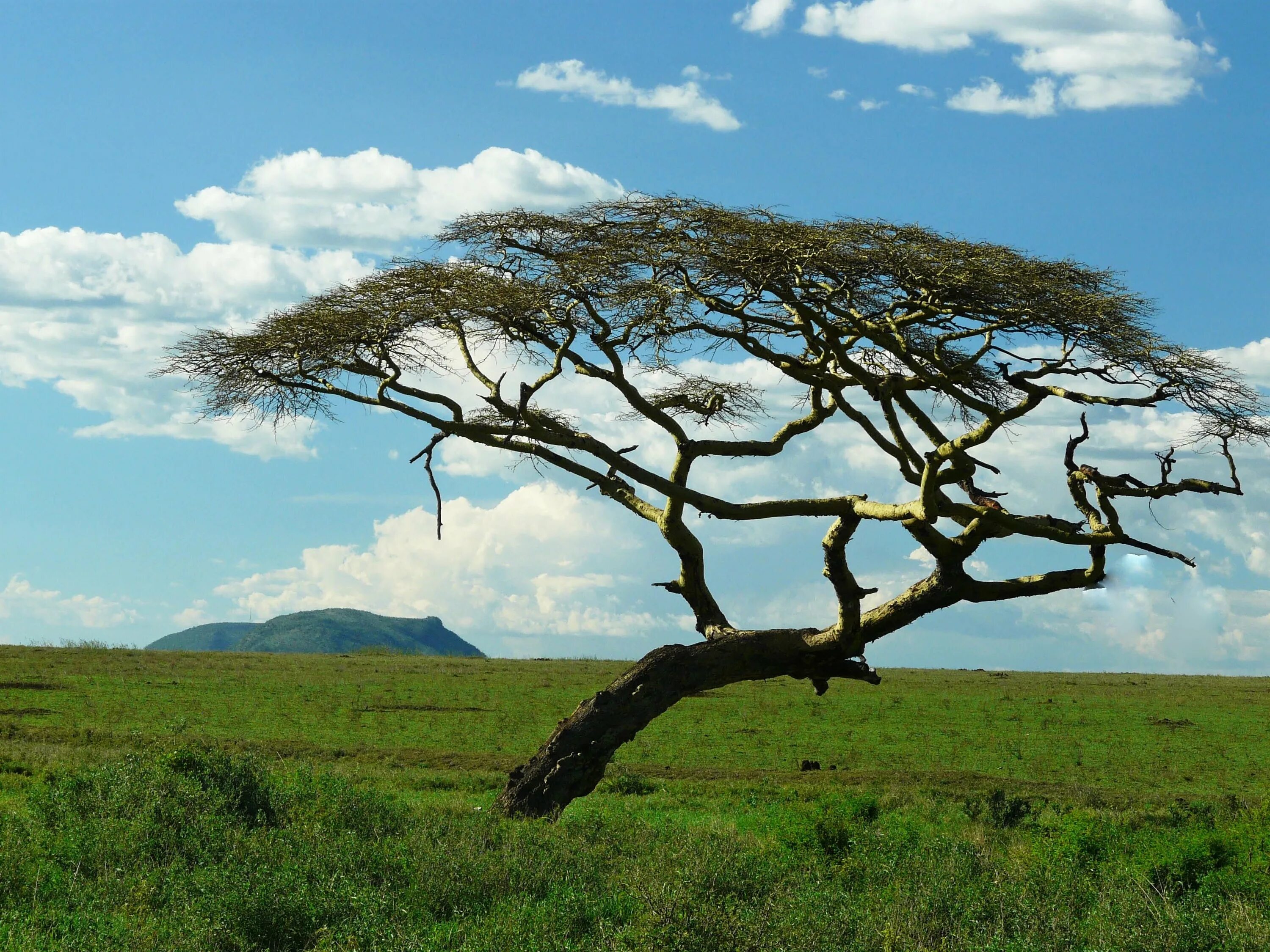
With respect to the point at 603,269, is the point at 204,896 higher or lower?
lower

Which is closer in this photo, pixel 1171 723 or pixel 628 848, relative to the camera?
pixel 628 848

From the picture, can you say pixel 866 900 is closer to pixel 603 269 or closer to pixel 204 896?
pixel 204 896

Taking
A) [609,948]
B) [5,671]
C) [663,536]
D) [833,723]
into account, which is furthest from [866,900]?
[5,671]

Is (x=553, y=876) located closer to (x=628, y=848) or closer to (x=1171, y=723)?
(x=628, y=848)

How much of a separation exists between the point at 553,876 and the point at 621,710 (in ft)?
14.6

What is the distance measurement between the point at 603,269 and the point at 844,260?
3260 millimetres

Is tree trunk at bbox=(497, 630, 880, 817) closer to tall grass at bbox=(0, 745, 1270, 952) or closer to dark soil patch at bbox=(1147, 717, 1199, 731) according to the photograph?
tall grass at bbox=(0, 745, 1270, 952)

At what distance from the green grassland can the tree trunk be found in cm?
51

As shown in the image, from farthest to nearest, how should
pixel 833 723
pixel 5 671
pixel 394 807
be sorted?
pixel 5 671, pixel 833 723, pixel 394 807

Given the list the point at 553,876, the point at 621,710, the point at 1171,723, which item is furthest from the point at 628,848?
the point at 1171,723

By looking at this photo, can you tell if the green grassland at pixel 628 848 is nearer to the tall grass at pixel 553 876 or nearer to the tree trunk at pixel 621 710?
the tall grass at pixel 553 876

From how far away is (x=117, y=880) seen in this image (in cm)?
995

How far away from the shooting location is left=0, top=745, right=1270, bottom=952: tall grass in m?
8.27

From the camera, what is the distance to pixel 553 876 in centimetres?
1010
